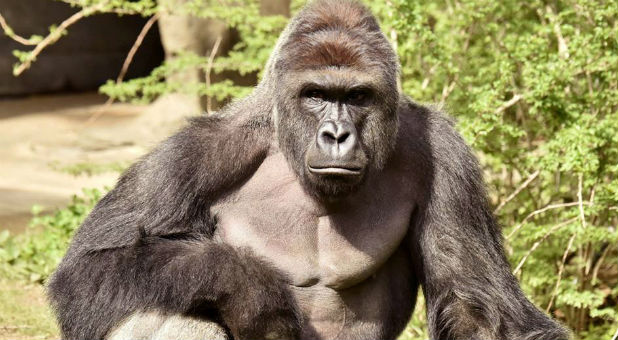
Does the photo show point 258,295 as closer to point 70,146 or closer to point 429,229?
point 429,229

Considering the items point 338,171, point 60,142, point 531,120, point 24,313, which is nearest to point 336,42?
point 338,171

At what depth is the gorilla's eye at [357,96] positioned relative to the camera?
14.6 feet

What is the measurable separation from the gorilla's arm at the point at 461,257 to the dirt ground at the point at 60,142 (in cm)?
573

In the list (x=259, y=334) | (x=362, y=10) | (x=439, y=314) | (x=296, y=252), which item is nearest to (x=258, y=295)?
(x=259, y=334)

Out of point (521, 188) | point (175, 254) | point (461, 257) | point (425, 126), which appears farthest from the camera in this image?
point (521, 188)

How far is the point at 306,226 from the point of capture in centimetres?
472

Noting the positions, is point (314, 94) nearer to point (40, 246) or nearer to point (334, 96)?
point (334, 96)

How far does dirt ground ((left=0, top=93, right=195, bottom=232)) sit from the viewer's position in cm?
1115

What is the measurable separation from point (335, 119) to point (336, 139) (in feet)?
0.45

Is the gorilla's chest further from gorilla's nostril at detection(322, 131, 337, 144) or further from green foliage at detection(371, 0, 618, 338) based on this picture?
green foliage at detection(371, 0, 618, 338)

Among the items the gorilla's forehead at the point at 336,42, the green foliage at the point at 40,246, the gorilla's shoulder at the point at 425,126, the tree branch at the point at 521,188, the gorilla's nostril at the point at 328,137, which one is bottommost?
the green foliage at the point at 40,246

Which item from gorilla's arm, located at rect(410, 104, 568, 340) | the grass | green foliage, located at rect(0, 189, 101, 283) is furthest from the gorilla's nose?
green foliage, located at rect(0, 189, 101, 283)

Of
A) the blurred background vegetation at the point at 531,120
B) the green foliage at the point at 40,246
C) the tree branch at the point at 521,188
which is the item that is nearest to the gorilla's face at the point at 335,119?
the blurred background vegetation at the point at 531,120

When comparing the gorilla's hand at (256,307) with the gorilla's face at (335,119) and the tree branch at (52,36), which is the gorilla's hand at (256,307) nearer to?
the gorilla's face at (335,119)
